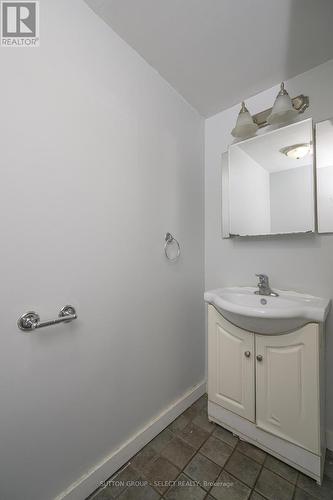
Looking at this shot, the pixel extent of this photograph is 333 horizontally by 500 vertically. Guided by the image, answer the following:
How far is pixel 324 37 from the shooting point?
3.41 feet

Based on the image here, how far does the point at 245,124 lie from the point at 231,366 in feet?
4.96

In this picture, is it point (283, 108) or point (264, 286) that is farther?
point (264, 286)

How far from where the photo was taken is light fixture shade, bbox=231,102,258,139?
1.33 metres

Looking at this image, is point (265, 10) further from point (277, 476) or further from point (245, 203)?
point (277, 476)

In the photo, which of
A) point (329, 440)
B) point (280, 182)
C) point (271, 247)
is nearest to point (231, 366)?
point (329, 440)

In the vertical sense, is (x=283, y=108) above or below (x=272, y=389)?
above

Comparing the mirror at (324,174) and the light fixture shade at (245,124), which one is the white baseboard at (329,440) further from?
the light fixture shade at (245,124)

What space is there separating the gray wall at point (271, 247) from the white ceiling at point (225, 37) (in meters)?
0.11

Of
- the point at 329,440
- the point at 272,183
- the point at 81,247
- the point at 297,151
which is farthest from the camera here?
the point at 272,183

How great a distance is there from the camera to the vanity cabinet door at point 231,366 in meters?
1.16

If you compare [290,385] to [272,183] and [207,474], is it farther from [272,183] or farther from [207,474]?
[272,183]

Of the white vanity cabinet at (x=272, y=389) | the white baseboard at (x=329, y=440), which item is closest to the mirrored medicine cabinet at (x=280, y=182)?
the white vanity cabinet at (x=272, y=389)

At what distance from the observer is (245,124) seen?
1.33m

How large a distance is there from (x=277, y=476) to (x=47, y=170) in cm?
174
